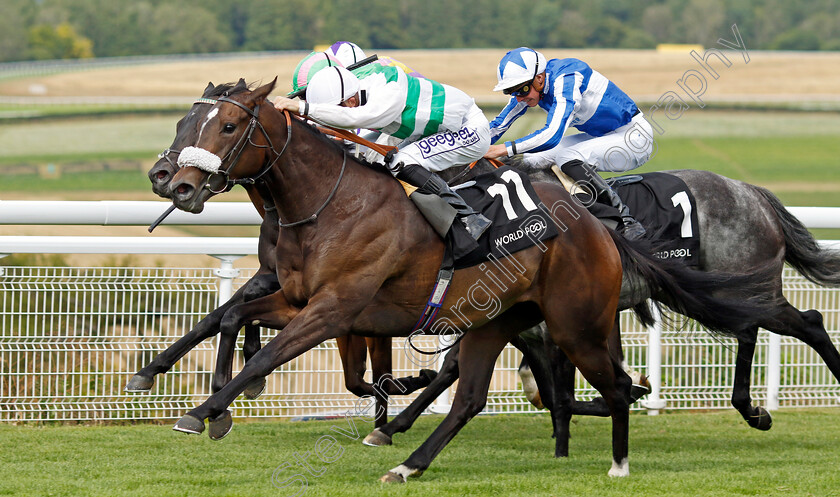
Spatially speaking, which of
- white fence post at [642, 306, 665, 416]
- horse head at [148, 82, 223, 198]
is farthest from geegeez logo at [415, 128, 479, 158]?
white fence post at [642, 306, 665, 416]

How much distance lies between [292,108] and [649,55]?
42.9 metres

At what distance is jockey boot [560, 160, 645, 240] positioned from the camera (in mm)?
4859

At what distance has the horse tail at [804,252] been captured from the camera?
5.36m

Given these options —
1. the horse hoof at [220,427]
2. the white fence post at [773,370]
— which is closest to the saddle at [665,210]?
the white fence post at [773,370]

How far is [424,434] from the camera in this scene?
5.38 metres

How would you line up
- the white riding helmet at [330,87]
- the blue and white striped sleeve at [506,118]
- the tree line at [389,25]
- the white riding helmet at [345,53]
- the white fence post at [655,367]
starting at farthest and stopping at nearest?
1. the tree line at [389,25]
2. the white fence post at [655,367]
3. the blue and white striped sleeve at [506,118]
4. the white riding helmet at [345,53]
5. the white riding helmet at [330,87]

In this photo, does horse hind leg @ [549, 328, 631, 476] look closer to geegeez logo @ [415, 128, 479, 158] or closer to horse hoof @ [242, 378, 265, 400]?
geegeez logo @ [415, 128, 479, 158]

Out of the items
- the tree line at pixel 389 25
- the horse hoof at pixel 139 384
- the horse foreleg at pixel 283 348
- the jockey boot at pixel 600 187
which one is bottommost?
the horse hoof at pixel 139 384

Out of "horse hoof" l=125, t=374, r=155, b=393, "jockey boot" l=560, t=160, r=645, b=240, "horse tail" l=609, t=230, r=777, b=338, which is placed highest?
"jockey boot" l=560, t=160, r=645, b=240

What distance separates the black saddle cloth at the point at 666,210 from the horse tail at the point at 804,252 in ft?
1.71

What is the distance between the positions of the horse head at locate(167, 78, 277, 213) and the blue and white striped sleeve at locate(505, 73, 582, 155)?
1.51 m

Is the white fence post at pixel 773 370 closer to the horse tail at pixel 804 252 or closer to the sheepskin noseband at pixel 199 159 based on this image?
the horse tail at pixel 804 252

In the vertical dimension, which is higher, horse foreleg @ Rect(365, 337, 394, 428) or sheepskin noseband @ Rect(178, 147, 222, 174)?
sheepskin noseband @ Rect(178, 147, 222, 174)

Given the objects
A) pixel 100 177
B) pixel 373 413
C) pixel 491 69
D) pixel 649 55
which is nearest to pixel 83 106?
pixel 100 177
